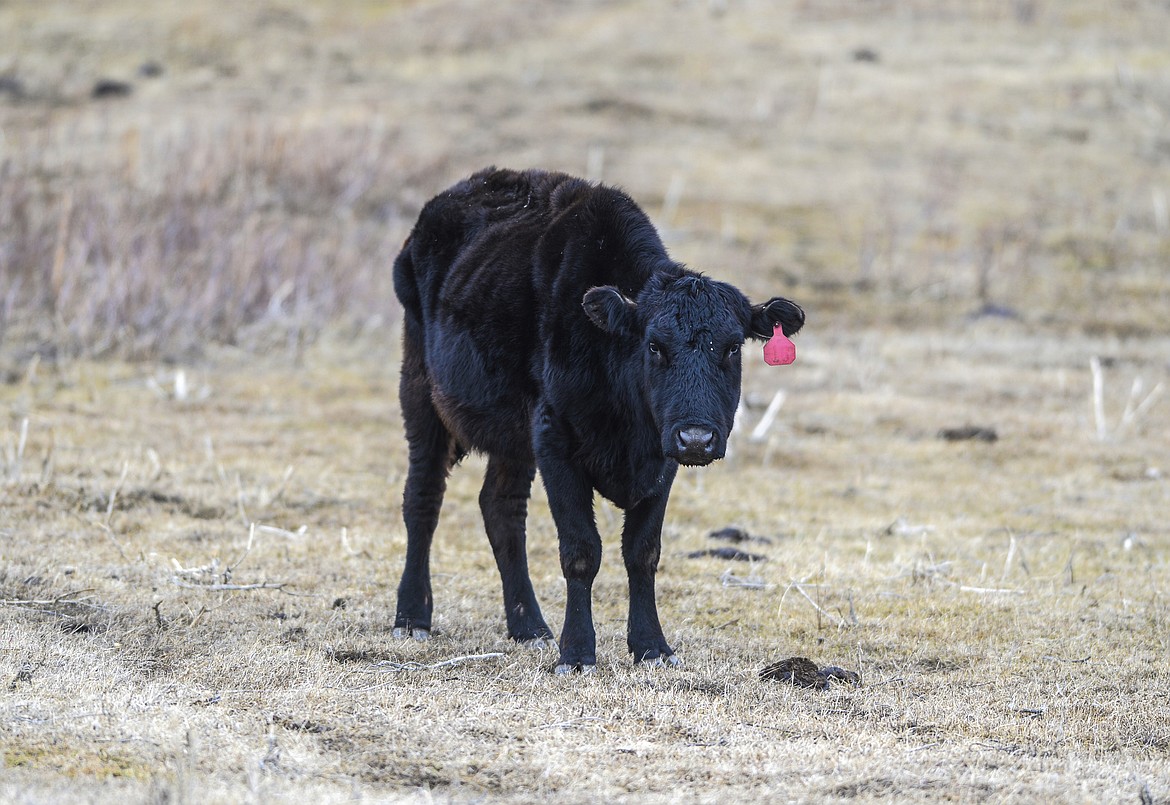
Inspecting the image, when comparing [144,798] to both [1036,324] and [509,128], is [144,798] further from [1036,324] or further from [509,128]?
[509,128]

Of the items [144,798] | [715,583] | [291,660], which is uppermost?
[144,798]

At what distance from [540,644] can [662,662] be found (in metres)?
0.85

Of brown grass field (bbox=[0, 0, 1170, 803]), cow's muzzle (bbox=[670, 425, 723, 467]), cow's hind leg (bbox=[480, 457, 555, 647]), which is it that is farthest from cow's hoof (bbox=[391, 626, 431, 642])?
cow's muzzle (bbox=[670, 425, 723, 467])

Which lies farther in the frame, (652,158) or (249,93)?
(249,93)

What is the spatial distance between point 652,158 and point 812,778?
31.0 m

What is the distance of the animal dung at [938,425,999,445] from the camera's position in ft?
51.6

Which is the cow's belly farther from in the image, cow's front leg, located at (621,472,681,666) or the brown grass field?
the brown grass field

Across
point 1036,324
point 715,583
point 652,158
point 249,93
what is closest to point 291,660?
point 715,583

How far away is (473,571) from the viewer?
9875mm

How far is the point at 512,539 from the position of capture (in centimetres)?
830

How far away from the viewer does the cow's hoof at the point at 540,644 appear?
770cm

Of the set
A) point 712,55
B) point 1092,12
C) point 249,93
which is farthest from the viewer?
point 1092,12

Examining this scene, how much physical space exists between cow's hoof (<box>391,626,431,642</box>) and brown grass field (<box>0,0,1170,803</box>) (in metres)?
0.25

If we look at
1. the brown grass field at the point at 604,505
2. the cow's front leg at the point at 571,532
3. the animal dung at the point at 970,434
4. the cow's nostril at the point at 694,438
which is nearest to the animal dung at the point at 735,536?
the brown grass field at the point at 604,505
